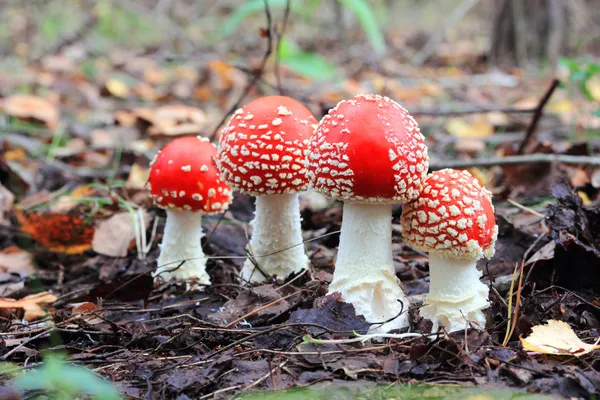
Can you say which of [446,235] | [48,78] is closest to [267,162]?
[446,235]

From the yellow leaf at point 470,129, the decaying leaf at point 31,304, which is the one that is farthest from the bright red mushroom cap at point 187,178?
the yellow leaf at point 470,129

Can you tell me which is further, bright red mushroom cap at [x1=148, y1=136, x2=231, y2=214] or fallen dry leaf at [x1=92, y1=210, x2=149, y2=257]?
fallen dry leaf at [x1=92, y1=210, x2=149, y2=257]

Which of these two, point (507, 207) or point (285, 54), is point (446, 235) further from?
point (285, 54)

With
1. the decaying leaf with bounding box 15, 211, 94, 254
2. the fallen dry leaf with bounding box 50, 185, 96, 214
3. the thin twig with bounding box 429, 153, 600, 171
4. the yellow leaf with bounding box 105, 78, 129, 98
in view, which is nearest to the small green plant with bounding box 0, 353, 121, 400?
the decaying leaf with bounding box 15, 211, 94, 254

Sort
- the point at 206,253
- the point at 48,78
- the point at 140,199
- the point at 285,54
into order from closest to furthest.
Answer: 1. the point at 206,253
2. the point at 140,199
3. the point at 285,54
4. the point at 48,78

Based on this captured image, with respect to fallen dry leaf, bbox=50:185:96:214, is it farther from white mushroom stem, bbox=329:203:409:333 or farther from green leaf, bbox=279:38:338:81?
green leaf, bbox=279:38:338:81

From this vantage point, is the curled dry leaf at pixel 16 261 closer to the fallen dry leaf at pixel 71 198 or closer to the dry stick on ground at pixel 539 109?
the fallen dry leaf at pixel 71 198

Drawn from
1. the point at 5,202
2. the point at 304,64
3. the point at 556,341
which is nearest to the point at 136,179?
the point at 5,202
